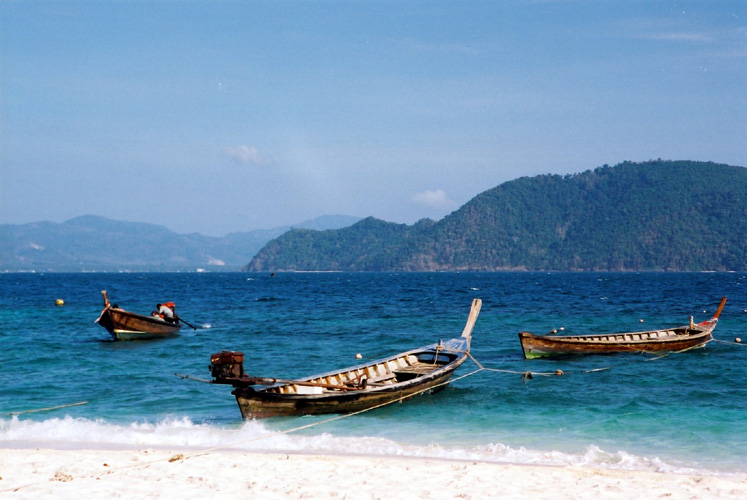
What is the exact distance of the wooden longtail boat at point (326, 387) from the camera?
1775 cm

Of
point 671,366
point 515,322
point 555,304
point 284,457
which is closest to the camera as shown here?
point 284,457

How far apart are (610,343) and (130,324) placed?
80.0 ft

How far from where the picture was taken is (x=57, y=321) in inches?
2053

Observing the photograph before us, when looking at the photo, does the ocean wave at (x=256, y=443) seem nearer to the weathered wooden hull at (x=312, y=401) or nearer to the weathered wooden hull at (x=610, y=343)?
the weathered wooden hull at (x=312, y=401)

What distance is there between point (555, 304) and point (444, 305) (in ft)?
34.6

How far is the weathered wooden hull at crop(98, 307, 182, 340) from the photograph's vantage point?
38.4 m

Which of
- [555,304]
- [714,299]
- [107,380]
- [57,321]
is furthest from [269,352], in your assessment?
[714,299]

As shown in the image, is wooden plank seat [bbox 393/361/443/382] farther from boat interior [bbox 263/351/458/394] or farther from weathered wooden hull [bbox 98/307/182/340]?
weathered wooden hull [bbox 98/307/182/340]

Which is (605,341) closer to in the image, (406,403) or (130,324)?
(406,403)

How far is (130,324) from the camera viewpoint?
38.9m

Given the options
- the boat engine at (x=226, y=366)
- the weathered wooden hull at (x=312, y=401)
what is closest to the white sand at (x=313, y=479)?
the boat engine at (x=226, y=366)

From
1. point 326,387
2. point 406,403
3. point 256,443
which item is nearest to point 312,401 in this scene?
point 326,387

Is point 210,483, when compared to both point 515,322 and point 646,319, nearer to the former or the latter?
point 515,322

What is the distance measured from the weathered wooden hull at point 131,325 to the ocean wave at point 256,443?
18752 mm
